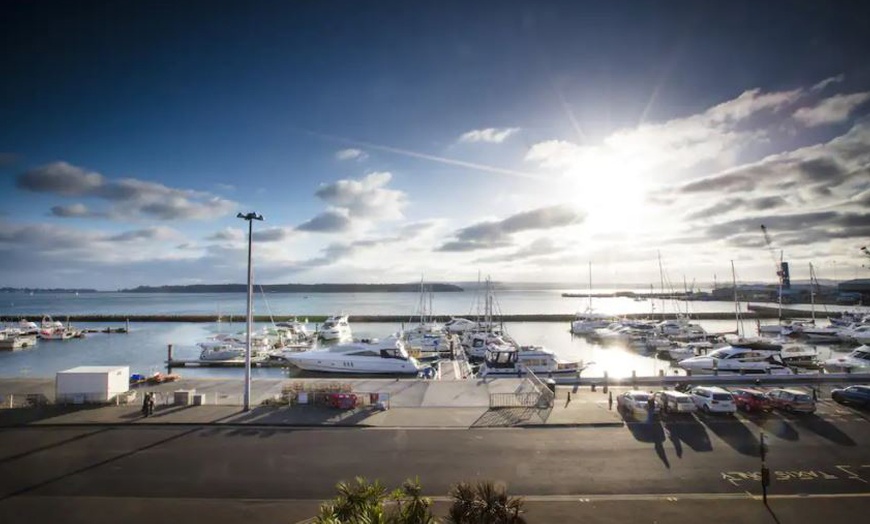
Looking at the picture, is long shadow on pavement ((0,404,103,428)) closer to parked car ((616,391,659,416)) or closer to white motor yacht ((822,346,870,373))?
parked car ((616,391,659,416))

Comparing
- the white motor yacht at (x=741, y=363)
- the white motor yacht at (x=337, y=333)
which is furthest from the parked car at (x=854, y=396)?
the white motor yacht at (x=337, y=333)

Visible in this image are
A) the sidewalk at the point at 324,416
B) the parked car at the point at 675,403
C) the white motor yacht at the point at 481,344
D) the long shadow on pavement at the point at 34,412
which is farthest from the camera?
the white motor yacht at the point at 481,344

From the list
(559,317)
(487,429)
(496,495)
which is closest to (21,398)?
(487,429)

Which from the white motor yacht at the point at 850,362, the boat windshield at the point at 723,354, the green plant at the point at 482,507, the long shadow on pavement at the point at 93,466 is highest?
the green plant at the point at 482,507

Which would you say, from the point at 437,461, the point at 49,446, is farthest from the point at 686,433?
the point at 49,446

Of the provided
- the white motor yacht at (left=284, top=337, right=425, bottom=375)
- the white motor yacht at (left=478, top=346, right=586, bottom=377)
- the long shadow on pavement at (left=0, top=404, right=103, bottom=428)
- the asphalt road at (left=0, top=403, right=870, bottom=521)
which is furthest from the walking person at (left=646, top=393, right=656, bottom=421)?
the long shadow on pavement at (left=0, top=404, right=103, bottom=428)

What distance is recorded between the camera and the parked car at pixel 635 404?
22531 millimetres

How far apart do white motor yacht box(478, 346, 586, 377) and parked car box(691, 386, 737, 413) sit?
1745 cm

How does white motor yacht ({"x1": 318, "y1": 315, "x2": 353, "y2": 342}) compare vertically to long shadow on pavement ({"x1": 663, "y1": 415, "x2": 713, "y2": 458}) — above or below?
above

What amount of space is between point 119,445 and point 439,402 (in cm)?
1465

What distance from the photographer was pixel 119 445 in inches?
734

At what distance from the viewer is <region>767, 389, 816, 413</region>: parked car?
74.0 feet

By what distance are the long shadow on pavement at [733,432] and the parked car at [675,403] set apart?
73 centimetres

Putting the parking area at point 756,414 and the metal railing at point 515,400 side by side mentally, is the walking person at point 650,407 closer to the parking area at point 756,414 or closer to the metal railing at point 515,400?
the parking area at point 756,414
